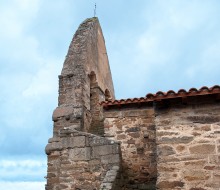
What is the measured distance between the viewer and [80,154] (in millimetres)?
8164

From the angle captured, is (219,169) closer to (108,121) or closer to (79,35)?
(108,121)

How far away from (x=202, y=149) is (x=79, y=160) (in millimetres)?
3074

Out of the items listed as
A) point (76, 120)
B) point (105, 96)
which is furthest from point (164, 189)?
point (105, 96)

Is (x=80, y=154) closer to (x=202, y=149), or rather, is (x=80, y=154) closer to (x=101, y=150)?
(x=101, y=150)

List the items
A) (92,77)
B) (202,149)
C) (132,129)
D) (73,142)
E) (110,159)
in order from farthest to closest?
1. (92,77)
2. (132,129)
3. (73,142)
4. (110,159)
5. (202,149)

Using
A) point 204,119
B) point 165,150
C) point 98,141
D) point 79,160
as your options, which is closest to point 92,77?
point 98,141

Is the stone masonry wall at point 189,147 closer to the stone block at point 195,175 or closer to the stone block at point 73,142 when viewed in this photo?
the stone block at point 195,175

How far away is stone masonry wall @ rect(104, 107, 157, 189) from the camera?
8.23 m

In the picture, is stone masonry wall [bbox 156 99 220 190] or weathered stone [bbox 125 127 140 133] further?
weathered stone [bbox 125 127 140 133]

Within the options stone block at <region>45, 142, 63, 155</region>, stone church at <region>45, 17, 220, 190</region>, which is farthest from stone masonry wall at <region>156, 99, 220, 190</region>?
stone block at <region>45, 142, 63, 155</region>

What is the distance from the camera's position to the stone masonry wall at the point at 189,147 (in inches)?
236

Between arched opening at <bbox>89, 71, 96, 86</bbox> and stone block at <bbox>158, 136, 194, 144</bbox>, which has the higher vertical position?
arched opening at <bbox>89, 71, 96, 86</bbox>

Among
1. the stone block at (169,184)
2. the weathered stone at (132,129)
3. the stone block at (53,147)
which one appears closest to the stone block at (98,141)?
the stone block at (53,147)

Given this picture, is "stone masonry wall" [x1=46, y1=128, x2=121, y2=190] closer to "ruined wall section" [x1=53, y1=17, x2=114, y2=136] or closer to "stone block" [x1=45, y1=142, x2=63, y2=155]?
"stone block" [x1=45, y1=142, x2=63, y2=155]
